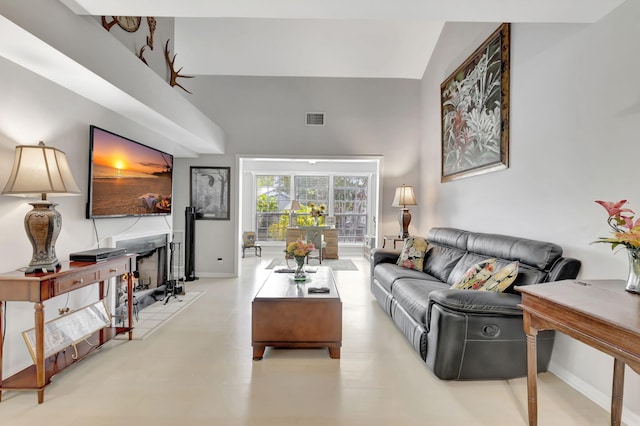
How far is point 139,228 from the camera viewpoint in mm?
3854

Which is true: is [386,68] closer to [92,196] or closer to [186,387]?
[92,196]

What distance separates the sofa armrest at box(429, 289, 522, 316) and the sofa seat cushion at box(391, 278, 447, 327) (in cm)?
31

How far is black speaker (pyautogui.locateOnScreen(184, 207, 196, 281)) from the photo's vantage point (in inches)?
209

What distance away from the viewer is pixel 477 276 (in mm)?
2668

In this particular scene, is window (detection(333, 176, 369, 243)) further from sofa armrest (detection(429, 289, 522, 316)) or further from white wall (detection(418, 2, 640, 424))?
sofa armrest (detection(429, 289, 522, 316))

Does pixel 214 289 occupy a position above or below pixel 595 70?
below

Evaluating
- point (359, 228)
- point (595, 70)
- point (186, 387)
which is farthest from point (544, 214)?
point (359, 228)

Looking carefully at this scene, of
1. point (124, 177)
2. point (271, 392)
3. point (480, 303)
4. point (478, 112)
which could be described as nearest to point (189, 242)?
point (124, 177)

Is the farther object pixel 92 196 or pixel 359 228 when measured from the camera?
pixel 359 228

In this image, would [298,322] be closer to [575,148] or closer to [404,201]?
[575,148]

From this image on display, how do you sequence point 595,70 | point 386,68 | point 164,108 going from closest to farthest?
point 595,70, point 164,108, point 386,68

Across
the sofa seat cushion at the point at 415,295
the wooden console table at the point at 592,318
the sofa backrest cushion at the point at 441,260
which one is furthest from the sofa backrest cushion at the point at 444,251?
the wooden console table at the point at 592,318

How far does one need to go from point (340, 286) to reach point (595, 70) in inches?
157

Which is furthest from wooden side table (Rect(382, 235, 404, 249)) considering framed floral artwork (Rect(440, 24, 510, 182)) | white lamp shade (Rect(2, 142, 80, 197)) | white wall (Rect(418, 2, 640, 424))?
white lamp shade (Rect(2, 142, 80, 197))
